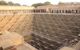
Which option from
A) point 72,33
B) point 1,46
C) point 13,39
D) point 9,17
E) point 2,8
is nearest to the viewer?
point 1,46

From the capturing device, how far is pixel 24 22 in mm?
14000

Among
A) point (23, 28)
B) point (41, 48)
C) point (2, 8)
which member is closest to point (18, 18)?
point (23, 28)

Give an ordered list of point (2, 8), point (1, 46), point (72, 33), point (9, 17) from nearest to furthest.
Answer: point (1, 46)
point (72, 33)
point (9, 17)
point (2, 8)

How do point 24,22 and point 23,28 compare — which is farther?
point 24,22

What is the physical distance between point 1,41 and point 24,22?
12.2 meters

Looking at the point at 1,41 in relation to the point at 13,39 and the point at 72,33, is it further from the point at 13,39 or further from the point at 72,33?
the point at 72,33

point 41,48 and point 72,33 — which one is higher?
point 72,33

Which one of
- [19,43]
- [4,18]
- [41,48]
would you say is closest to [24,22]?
[4,18]

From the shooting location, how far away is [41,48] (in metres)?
6.89

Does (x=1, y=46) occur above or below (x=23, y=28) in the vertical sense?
above

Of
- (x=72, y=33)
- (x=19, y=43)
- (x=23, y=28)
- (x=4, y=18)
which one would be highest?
(x=19, y=43)

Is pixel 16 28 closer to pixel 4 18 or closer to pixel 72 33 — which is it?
pixel 4 18

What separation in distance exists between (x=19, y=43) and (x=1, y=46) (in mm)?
255

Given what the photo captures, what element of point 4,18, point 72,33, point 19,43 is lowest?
point 4,18
